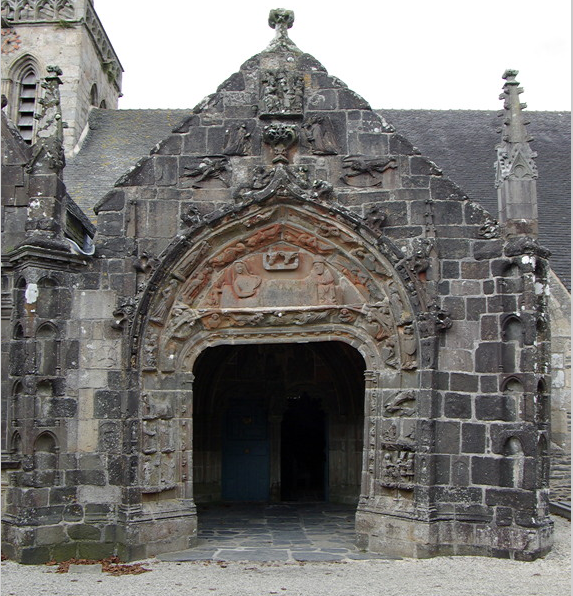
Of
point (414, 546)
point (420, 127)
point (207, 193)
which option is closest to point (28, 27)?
point (420, 127)

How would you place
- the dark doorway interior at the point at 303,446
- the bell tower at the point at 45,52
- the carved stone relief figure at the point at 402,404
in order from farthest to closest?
the bell tower at the point at 45,52 → the dark doorway interior at the point at 303,446 → the carved stone relief figure at the point at 402,404

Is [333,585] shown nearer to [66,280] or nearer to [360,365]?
[66,280]

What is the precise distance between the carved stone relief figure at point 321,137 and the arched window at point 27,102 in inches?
391

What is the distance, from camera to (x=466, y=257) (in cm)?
842

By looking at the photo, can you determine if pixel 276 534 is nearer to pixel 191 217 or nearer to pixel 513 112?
pixel 191 217

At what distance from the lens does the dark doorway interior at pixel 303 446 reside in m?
13.0

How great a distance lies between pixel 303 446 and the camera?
13.3 m

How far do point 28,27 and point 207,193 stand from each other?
11.8 m

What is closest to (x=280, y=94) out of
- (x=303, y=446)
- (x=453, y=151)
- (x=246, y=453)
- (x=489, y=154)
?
(x=246, y=453)

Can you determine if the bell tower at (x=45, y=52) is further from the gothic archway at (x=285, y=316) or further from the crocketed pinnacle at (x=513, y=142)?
the crocketed pinnacle at (x=513, y=142)

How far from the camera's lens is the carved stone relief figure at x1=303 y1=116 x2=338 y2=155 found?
8.73 metres

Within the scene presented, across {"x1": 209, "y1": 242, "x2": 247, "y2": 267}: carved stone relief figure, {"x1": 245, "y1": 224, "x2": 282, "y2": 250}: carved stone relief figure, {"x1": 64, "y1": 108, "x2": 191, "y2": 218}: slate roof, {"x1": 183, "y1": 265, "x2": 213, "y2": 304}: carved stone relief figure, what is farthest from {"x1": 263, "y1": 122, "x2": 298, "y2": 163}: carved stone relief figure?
{"x1": 64, "y1": 108, "x2": 191, "y2": 218}: slate roof

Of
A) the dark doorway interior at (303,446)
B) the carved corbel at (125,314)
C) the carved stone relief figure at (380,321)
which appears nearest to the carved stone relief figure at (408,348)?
the carved stone relief figure at (380,321)

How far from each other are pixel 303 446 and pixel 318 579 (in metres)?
6.00
